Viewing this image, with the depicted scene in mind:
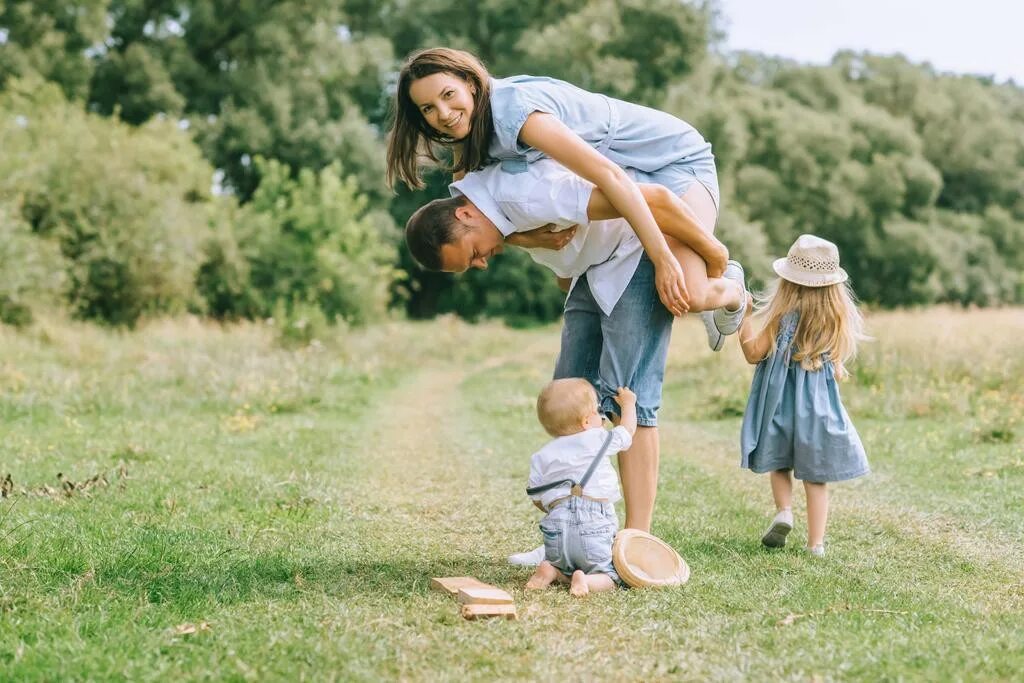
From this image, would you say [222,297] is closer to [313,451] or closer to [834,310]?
[313,451]

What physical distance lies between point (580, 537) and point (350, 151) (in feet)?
103

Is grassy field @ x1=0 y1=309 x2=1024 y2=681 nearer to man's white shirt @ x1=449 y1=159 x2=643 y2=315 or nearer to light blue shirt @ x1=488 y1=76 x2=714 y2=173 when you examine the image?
man's white shirt @ x1=449 y1=159 x2=643 y2=315

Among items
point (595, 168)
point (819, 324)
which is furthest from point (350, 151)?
point (595, 168)

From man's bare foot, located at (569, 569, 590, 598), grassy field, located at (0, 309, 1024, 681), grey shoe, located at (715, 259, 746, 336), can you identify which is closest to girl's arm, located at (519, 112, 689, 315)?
grey shoe, located at (715, 259, 746, 336)

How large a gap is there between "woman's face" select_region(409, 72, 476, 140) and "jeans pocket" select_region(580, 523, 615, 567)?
1.76 m

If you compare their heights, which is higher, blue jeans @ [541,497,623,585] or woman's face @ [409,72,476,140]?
woman's face @ [409,72,476,140]

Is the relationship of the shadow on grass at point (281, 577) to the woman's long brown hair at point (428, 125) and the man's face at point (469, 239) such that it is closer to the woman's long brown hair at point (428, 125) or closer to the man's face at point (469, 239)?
the man's face at point (469, 239)

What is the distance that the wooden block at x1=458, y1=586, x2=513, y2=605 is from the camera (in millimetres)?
3686

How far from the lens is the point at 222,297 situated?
2970 centimetres

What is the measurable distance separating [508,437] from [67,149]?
55.4 ft

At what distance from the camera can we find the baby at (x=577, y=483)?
4254mm

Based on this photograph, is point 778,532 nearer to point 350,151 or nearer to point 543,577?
point 543,577

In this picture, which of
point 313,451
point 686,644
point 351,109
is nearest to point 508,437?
point 313,451

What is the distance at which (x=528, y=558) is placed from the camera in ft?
15.3
